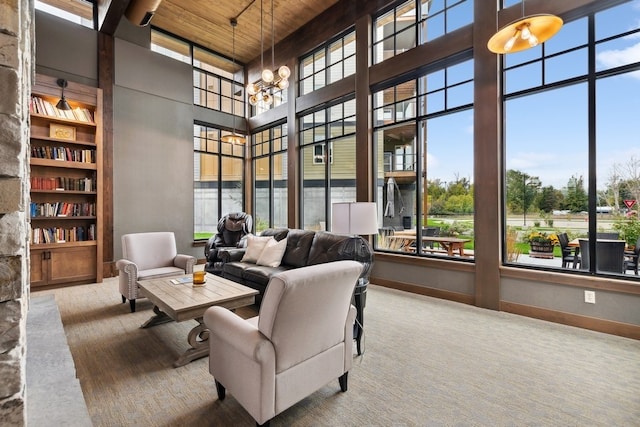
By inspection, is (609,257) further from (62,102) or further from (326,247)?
(62,102)

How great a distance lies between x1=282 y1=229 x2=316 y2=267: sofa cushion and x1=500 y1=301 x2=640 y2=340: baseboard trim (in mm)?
2504

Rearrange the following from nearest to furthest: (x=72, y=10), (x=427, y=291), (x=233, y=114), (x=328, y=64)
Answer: (x=427, y=291), (x=72, y=10), (x=328, y=64), (x=233, y=114)

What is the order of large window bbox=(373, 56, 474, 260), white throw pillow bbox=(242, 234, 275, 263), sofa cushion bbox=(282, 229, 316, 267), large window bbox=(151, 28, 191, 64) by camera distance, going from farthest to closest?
1. large window bbox=(151, 28, 191, 64)
2. white throw pillow bbox=(242, 234, 275, 263)
3. large window bbox=(373, 56, 474, 260)
4. sofa cushion bbox=(282, 229, 316, 267)

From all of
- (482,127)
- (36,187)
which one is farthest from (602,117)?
(36,187)

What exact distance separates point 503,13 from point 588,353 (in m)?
3.79

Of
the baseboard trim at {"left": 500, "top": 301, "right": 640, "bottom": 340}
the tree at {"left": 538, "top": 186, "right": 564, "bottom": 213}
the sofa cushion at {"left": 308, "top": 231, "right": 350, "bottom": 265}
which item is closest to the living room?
the baseboard trim at {"left": 500, "top": 301, "right": 640, "bottom": 340}

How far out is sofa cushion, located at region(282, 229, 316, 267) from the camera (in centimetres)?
409

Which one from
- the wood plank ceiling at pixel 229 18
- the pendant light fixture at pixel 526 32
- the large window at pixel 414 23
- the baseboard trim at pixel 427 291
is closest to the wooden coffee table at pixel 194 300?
the baseboard trim at pixel 427 291

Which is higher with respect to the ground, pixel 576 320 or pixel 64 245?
pixel 64 245

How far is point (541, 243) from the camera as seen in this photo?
3.69m

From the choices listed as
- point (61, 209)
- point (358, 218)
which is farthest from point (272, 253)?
point (61, 209)

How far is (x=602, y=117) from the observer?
3.22m

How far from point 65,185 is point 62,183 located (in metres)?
0.05

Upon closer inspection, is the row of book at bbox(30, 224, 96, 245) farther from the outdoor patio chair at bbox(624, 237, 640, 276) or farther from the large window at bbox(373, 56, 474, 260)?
the outdoor patio chair at bbox(624, 237, 640, 276)
